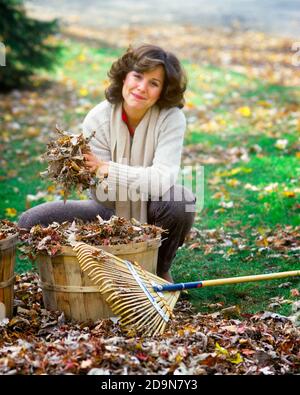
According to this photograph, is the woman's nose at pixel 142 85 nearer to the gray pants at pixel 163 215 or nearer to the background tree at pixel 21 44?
the gray pants at pixel 163 215

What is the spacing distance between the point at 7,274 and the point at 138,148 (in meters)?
1.30

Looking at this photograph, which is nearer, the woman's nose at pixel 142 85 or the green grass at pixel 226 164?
the woman's nose at pixel 142 85

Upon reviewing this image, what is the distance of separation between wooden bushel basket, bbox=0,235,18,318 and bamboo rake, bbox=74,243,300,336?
0.36 meters

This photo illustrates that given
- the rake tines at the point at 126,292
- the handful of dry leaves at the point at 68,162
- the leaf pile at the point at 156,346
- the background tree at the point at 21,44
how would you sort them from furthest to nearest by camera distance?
the background tree at the point at 21,44
the handful of dry leaves at the point at 68,162
the rake tines at the point at 126,292
the leaf pile at the point at 156,346

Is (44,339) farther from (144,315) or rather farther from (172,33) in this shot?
(172,33)

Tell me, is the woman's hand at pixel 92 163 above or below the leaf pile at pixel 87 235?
above

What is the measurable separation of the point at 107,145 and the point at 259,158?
334 centimetres

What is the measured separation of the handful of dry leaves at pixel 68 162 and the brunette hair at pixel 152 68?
2.50ft

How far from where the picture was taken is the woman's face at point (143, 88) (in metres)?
4.37

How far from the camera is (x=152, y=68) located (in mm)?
4371

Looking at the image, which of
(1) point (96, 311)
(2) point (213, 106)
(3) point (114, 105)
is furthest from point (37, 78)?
(1) point (96, 311)

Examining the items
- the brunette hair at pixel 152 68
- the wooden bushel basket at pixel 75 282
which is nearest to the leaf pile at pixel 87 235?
the wooden bushel basket at pixel 75 282

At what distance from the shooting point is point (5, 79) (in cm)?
1073

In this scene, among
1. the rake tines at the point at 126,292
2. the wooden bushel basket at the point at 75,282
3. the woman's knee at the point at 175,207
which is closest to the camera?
the rake tines at the point at 126,292
